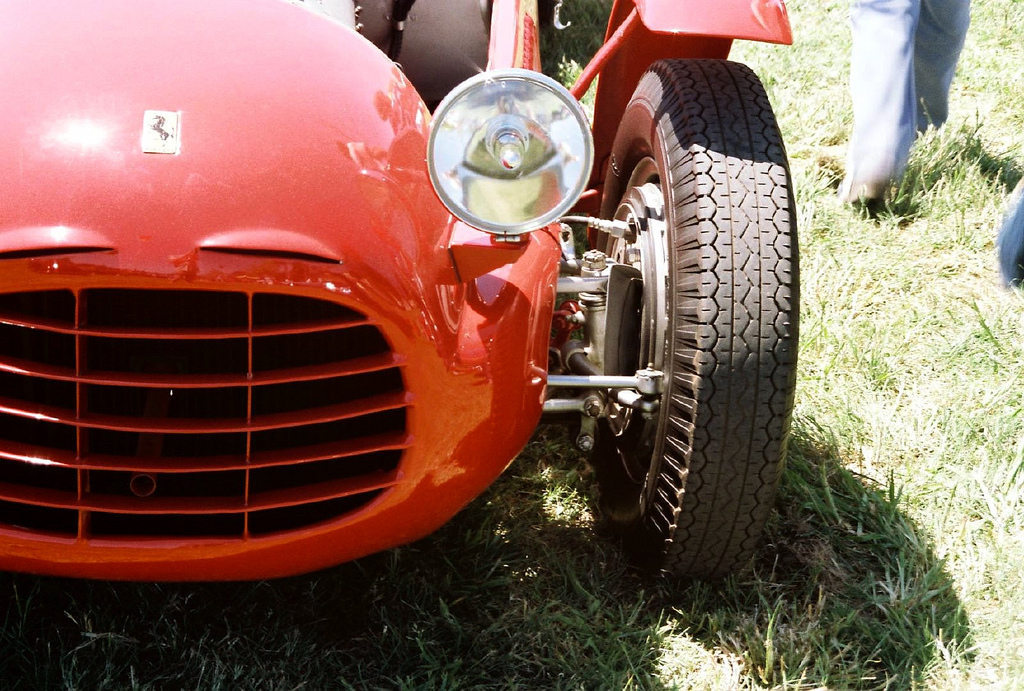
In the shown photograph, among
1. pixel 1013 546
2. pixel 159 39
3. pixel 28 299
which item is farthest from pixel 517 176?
pixel 1013 546

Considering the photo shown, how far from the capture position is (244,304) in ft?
4.84

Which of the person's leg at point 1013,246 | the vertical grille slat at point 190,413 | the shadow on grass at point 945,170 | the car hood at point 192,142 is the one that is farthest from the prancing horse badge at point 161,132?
the shadow on grass at point 945,170

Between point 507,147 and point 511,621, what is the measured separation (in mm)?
914

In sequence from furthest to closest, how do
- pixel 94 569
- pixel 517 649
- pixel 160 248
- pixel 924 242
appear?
pixel 924 242 → pixel 517 649 → pixel 94 569 → pixel 160 248

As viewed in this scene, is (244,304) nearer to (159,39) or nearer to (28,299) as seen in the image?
(28,299)

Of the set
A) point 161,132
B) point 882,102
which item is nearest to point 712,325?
point 161,132

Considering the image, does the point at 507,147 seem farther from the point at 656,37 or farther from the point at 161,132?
the point at 656,37

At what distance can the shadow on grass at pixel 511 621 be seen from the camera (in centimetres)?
181

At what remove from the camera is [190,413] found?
1.63 meters

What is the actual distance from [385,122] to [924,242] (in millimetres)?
2089

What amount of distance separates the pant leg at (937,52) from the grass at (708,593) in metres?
1.13

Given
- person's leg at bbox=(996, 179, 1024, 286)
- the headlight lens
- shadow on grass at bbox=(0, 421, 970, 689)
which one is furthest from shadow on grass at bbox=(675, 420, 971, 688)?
person's leg at bbox=(996, 179, 1024, 286)

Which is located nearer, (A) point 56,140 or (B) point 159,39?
(A) point 56,140

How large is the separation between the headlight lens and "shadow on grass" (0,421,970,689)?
0.80 m
